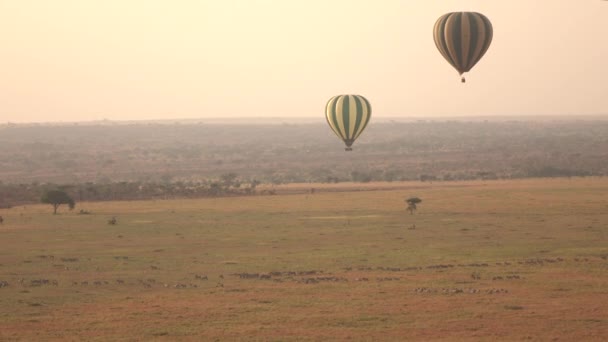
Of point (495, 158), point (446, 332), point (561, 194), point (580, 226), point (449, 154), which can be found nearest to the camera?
point (446, 332)

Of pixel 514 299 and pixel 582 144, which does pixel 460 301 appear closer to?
pixel 514 299

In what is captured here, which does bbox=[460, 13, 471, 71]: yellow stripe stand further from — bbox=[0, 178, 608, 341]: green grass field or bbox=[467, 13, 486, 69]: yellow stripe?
bbox=[0, 178, 608, 341]: green grass field

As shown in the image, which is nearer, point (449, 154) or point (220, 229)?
point (220, 229)

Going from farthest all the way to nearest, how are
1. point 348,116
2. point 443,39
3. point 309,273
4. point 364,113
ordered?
point 364,113 < point 348,116 < point 443,39 < point 309,273

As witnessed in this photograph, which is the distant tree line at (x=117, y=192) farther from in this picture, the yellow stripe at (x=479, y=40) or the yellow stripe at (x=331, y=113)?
the yellow stripe at (x=479, y=40)

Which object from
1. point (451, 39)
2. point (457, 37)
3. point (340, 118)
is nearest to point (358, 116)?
point (340, 118)

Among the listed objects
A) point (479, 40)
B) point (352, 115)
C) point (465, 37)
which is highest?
point (465, 37)

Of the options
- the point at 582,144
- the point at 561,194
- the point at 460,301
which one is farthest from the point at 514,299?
the point at 582,144

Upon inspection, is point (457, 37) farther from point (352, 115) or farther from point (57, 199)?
point (57, 199)
